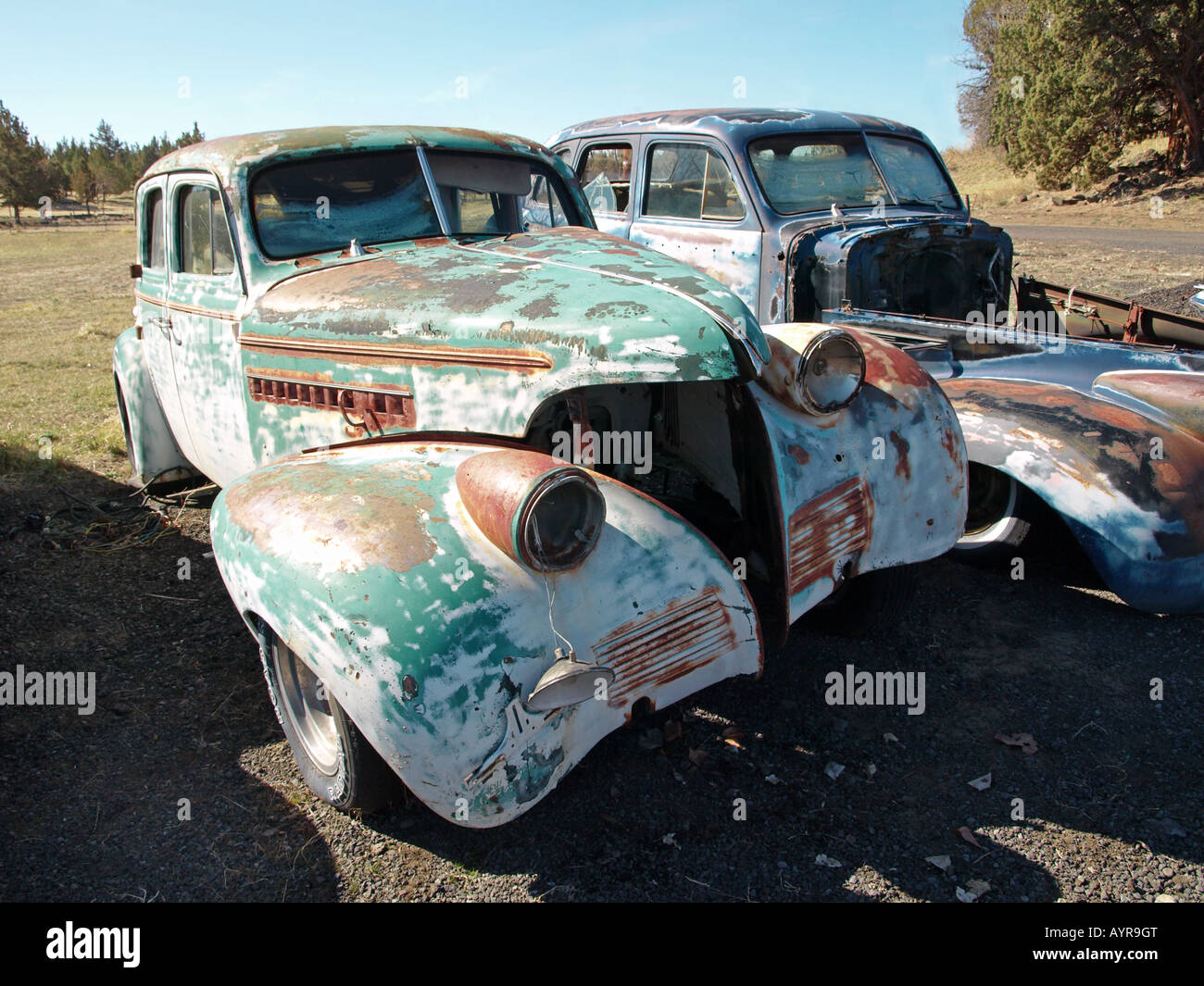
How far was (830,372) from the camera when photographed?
296 centimetres

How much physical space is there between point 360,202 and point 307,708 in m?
2.07

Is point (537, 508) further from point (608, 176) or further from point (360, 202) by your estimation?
point (608, 176)

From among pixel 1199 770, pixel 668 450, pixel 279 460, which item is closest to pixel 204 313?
pixel 279 460

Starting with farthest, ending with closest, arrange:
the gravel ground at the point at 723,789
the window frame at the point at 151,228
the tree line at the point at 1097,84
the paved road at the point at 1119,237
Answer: the tree line at the point at 1097,84 < the paved road at the point at 1119,237 < the window frame at the point at 151,228 < the gravel ground at the point at 723,789

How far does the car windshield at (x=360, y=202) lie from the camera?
3.55 metres

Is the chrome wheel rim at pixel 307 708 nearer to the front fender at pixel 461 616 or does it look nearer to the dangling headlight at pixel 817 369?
the front fender at pixel 461 616

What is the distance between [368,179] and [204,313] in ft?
3.00

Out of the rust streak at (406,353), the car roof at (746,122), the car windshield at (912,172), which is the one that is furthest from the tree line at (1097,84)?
the rust streak at (406,353)

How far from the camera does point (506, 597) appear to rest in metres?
2.15

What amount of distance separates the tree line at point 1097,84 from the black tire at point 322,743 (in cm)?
2007

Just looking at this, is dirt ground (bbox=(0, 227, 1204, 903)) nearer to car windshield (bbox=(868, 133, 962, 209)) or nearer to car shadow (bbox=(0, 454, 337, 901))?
car shadow (bbox=(0, 454, 337, 901))

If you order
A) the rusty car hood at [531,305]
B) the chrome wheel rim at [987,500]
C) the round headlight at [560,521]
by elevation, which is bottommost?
the chrome wheel rim at [987,500]
